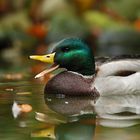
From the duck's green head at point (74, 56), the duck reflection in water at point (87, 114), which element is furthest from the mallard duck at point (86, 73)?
the duck reflection in water at point (87, 114)

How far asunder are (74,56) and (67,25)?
980cm

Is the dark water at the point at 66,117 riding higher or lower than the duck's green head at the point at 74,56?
lower

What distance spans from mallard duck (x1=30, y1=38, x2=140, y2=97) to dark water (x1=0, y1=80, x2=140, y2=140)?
172 mm

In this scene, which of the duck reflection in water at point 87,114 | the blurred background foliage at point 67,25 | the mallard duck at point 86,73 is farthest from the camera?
the blurred background foliage at point 67,25

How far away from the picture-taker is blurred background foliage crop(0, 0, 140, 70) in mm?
19469

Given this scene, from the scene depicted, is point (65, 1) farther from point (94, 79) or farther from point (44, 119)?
point (44, 119)

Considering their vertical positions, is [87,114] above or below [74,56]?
below

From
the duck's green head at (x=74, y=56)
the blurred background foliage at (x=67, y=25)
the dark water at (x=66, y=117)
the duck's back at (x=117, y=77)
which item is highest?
the blurred background foliage at (x=67, y=25)

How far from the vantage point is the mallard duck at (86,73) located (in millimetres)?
10352

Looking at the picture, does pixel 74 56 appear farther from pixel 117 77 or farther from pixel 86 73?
pixel 117 77

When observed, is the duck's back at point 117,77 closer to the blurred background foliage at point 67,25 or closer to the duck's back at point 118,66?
the duck's back at point 118,66

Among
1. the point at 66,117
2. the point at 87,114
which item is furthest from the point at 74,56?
the point at 66,117

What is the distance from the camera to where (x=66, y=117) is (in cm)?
878

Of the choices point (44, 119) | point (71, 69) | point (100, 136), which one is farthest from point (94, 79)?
point (100, 136)
